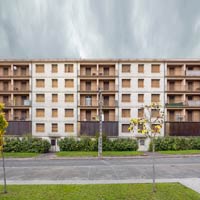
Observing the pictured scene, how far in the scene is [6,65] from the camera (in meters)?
29.2

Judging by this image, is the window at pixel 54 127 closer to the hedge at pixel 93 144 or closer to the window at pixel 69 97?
the hedge at pixel 93 144

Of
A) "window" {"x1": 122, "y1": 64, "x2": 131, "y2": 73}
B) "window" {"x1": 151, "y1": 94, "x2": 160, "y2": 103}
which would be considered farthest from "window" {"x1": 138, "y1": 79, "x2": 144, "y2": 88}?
"window" {"x1": 122, "y1": 64, "x2": 131, "y2": 73}

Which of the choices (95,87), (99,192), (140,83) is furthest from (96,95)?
(99,192)

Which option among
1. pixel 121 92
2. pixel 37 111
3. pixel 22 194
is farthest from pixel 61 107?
pixel 22 194

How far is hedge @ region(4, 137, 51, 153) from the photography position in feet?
74.9

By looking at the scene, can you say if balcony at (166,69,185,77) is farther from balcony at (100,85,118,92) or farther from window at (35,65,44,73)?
window at (35,65,44,73)

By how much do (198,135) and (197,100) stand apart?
6.19 metres

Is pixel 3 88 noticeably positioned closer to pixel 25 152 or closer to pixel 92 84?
pixel 25 152

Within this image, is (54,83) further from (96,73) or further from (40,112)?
(96,73)

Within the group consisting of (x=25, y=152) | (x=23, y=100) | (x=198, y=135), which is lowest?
(x=25, y=152)

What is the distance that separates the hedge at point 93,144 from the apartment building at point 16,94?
8128 millimetres

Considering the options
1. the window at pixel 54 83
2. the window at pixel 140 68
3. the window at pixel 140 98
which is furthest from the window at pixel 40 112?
the window at pixel 140 68

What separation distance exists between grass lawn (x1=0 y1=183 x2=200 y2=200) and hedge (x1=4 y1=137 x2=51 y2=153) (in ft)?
53.6

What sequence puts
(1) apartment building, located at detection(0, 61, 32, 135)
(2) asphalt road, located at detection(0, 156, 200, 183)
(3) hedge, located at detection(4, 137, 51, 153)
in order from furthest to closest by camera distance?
1. (1) apartment building, located at detection(0, 61, 32, 135)
2. (3) hedge, located at detection(4, 137, 51, 153)
3. (2) asphalt road, located at detection(0, 156, 200, 183)
